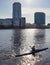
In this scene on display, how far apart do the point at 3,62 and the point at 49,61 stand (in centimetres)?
1149

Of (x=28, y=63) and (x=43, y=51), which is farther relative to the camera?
(x=43, y=51)

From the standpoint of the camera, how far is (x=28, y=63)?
43.3 m

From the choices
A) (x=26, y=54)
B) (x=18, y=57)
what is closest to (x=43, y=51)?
(x=26, y=54)

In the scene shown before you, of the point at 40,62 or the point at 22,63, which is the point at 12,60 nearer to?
the point at 22,63

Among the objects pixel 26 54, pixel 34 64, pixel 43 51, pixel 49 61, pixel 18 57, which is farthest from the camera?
pixel 43 51

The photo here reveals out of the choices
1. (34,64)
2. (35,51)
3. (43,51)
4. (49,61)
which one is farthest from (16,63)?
(43,51)

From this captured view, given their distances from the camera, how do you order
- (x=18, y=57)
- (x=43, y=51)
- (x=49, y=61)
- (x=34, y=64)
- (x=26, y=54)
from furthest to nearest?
(x=43, y=51) → (x=26, y=54) → (x=18, y=57) → (x=49, y=61) → (x=34, y=64)

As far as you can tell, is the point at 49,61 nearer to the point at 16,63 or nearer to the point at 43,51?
the point at 16,63

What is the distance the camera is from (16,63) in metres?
43.2

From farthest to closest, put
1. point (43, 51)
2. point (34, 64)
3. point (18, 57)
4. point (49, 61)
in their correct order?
1. point (43, 51)
2. point (18, 57)
3. point (49, 61)
4. point (34, 64)

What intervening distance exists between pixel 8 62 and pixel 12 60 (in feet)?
7.40

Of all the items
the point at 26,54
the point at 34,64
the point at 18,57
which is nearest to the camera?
the point at 34,64

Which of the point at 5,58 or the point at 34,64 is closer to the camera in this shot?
the point at 34,64

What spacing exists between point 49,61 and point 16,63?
8586 millimetres
